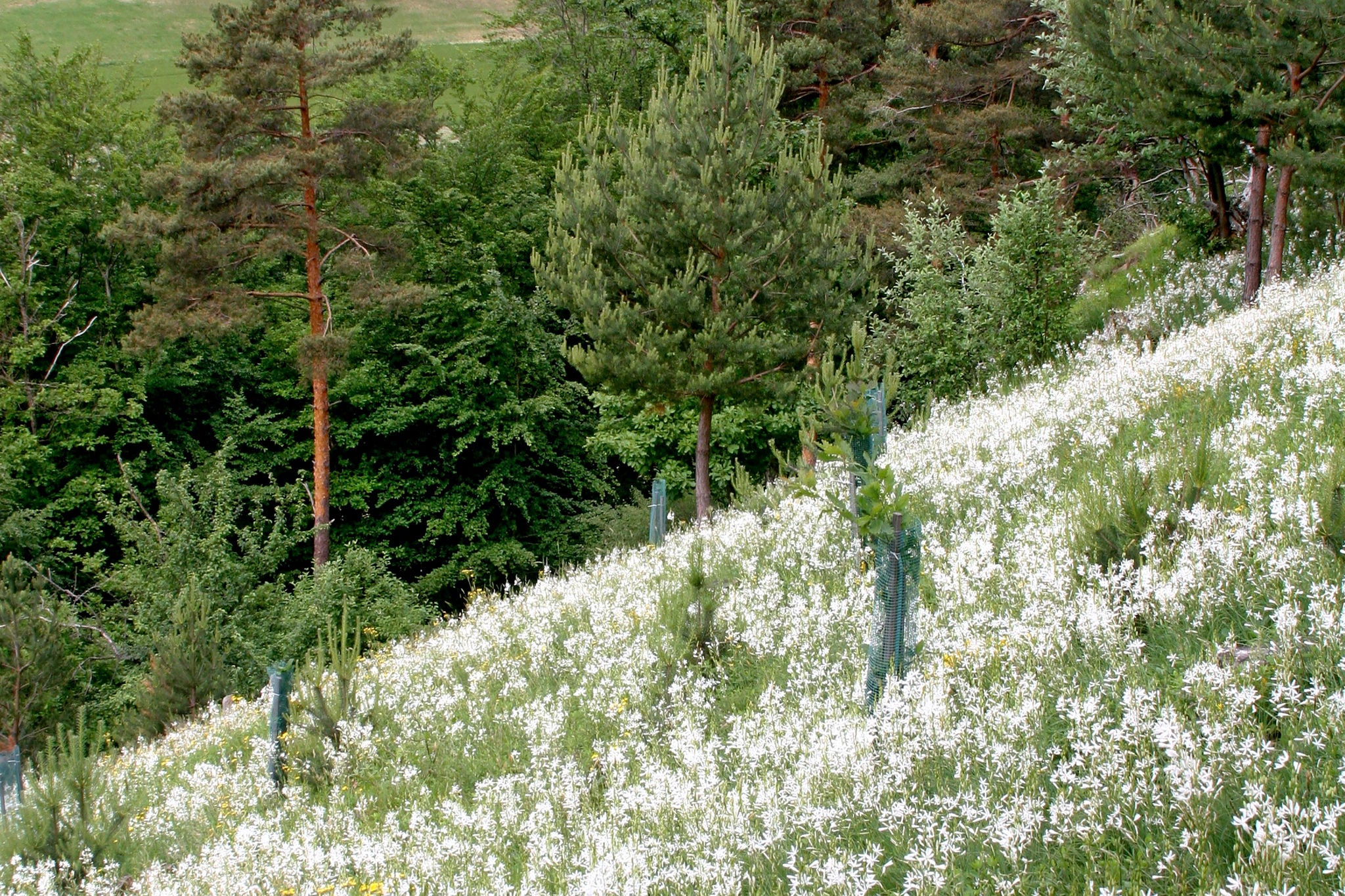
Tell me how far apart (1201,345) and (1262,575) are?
6.57 meters

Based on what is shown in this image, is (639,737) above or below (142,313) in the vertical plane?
above

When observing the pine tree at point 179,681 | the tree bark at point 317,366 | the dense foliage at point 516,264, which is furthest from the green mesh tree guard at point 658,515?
the tree bark at point 317,366

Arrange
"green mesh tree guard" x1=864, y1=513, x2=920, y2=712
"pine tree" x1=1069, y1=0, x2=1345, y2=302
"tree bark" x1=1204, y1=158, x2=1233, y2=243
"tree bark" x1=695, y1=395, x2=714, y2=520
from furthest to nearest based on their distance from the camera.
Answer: "tree bark" x1=1204, y1=158, x2=1233, y2=243 → "tree bark" x1=695, y1=395, x2=714, y2=520 → "pine tree" x1=1069, y1=0, x2=1345, y2=302 → "green mesh tree guard" x1=864, y1=513, x2=920, y2=712

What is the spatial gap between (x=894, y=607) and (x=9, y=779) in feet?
19.0

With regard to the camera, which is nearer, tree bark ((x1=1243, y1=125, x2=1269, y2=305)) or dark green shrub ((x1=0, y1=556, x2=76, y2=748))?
dark green shrub ((x1=0, y1=556, x2=76, y2=748))

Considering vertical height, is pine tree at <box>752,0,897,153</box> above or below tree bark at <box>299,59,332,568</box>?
above

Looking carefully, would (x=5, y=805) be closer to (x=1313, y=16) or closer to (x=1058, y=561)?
(x=1058, y=561)

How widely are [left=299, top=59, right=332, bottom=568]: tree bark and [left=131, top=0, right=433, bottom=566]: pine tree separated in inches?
1.2

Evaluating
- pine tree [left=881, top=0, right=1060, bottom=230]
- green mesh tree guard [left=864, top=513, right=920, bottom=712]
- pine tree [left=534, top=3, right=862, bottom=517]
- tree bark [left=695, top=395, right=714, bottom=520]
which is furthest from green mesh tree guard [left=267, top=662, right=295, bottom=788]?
pine tree [left=881, top=0, right=1060, bottom=230]

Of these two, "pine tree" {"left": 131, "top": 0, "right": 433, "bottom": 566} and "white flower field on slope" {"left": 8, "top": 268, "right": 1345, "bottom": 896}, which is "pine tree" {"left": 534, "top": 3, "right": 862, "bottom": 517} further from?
"white flower field on slope" {"left": 8, "top": 268, "right": 1345, "bottom": 896}

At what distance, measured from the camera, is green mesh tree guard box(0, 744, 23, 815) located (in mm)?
5719

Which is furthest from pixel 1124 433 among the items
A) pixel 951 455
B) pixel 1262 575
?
pixel 1262 575

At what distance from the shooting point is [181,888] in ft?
13.0

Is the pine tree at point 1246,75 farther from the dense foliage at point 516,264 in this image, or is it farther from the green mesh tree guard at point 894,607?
the green mesh tree guard at point 894,607
